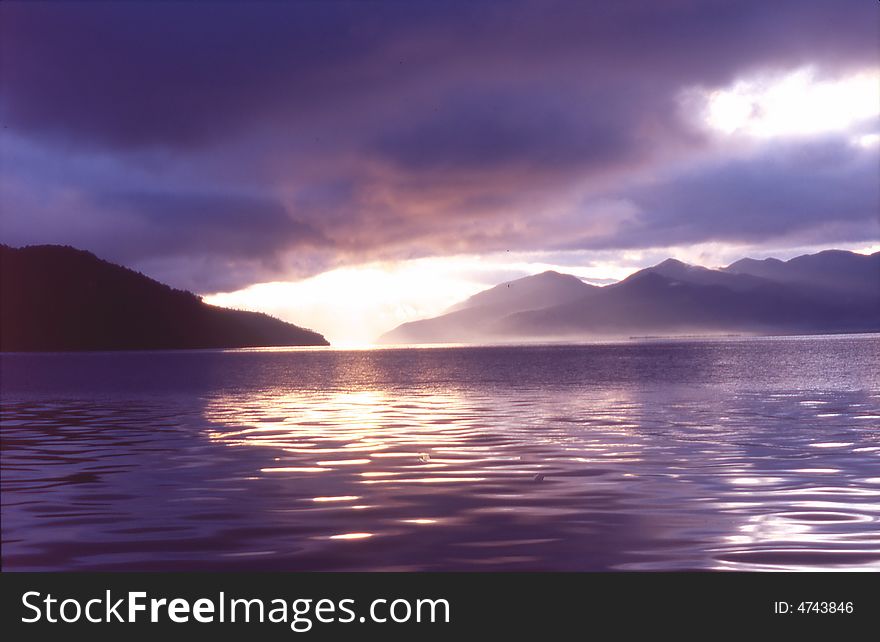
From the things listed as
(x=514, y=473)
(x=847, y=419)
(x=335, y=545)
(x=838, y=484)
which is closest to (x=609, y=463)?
(x=514, y=473)

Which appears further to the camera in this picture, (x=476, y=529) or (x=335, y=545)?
(x=476, y=529)

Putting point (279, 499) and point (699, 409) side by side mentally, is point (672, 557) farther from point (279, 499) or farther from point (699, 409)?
point (699, 409)

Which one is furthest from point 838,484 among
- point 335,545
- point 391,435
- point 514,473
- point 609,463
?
point 391,435

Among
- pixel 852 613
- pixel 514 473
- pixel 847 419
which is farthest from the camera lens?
pixel 847 419

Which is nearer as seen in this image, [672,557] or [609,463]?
[672,557]

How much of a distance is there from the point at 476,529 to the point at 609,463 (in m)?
9.98

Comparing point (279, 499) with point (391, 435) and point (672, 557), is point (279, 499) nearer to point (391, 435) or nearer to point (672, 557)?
point (672, 557)

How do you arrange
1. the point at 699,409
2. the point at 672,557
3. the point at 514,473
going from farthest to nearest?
1. the point at 699,409
2. the point at 514,473
3. the point at 672,557

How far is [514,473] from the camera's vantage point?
2327 cm

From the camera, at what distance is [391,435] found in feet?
113

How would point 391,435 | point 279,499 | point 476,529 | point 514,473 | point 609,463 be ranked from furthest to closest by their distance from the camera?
1. point 391,435
2. point 609,463
3. point 514,473
4. point 279,499
5. point 476,529

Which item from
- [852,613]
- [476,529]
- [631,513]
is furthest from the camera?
[631,513]

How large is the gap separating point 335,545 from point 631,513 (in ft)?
20.9

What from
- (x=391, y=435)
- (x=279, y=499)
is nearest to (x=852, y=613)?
(x=279, y=499)
